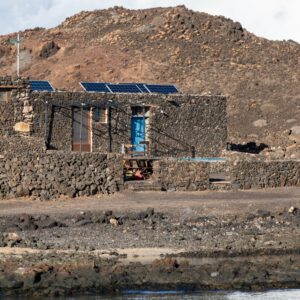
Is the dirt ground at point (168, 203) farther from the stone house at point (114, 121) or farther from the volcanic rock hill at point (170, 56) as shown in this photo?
the volcanic rock hill at point (170, 56)

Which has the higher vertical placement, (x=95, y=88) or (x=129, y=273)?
(x=95, y=88)

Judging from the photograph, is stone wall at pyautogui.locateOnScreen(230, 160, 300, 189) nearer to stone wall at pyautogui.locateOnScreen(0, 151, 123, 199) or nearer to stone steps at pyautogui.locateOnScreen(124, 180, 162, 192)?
stone steps at pyautogui.locateOnScreen(124, 180, 162, 192)

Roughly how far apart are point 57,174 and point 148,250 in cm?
815

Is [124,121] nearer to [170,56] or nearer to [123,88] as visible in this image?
[123,88]

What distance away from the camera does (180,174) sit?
32.6 meters

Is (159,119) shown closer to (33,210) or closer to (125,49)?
(33,210)

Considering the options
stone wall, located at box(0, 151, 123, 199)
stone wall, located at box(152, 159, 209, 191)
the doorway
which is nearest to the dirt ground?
stone wall, located at box(0, 151, 123, 199)

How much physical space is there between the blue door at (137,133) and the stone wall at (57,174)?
8532mm

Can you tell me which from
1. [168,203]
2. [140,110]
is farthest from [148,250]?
[140,110]

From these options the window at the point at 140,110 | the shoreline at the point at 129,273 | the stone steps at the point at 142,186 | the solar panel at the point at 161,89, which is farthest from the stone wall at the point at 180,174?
the shoreline at the point at 129,273

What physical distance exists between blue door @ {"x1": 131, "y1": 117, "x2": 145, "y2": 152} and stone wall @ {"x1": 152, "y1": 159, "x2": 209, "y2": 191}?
286 inches

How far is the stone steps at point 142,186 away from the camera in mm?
32000

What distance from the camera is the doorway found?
38.7 metres

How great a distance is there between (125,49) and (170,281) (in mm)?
48860
